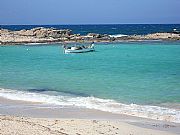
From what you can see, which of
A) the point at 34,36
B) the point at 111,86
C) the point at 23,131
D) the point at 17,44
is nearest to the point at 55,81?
the point at 111,86

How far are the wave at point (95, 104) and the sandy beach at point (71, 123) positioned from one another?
75cm

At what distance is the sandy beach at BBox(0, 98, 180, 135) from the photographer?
39.4 ft

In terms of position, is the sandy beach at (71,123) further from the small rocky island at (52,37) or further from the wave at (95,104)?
the small rocky island at (52,37)

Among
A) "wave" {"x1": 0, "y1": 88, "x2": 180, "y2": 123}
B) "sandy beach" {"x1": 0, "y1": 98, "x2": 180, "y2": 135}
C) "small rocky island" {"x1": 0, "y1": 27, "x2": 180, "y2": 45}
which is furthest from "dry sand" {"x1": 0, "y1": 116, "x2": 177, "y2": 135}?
"small rocky island" {"x1": 0, "y1": 27, "x2": 180, "y2": 45}

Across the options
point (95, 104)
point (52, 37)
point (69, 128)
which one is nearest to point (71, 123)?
point (69, 128)

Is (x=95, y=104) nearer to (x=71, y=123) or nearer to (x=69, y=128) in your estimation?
(x=71, y=123)

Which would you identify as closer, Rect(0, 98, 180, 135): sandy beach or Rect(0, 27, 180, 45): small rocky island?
Rect(0, 98, 180, 135): sandy beach

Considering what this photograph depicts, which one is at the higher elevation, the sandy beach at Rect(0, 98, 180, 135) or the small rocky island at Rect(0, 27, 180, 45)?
the sandy beach at Rect(0, 98, 180, 135)

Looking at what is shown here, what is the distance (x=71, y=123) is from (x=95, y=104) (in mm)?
5209

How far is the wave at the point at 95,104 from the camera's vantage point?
1648 cm

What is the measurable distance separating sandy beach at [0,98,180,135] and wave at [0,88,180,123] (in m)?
0.75

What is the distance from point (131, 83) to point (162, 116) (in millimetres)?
10413

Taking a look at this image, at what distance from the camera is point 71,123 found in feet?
45.3

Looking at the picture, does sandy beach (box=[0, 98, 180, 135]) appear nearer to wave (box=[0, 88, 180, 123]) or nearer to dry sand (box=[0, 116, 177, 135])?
dry sand (box=[0, 116, 177, 135])
